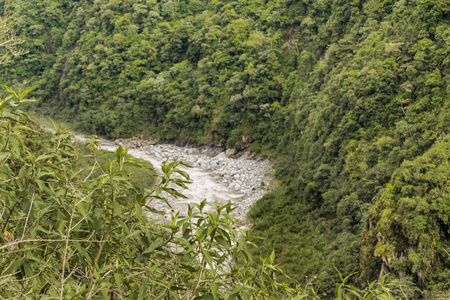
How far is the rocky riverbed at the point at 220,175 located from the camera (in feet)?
52.6

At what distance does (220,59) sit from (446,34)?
17.9m

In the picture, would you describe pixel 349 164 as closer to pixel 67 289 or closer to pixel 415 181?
pixel 415 181

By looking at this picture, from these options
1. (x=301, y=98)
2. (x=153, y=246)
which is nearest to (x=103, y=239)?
(x=153, y=246)

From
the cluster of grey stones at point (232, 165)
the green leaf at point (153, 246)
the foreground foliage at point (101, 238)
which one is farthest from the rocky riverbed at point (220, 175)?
the green leaf at point (153, 246)

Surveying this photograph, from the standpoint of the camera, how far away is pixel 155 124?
96.7ft

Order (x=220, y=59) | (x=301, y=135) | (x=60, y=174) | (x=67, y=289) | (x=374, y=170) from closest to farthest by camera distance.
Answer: (x=67, y=289) → (x=60, y=174) → (x=374, y=170) → (x=301, y=135) → (x=220, y=59)

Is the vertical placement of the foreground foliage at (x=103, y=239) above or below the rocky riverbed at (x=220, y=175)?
above

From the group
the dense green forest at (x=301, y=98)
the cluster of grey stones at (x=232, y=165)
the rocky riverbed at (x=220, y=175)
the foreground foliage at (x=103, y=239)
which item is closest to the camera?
the foreground foliage at (x=103, y=239)

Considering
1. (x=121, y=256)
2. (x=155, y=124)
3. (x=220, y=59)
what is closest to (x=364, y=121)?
(x=121, y=256)

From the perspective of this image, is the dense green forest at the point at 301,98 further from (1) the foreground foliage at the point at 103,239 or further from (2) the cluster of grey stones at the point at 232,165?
(1) the foreground foliage at the point at 103,239

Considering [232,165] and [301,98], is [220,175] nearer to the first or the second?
[232,165]

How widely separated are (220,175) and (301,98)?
621 cm

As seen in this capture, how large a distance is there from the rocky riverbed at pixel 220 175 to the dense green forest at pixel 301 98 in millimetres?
953

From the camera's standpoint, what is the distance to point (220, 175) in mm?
19578
